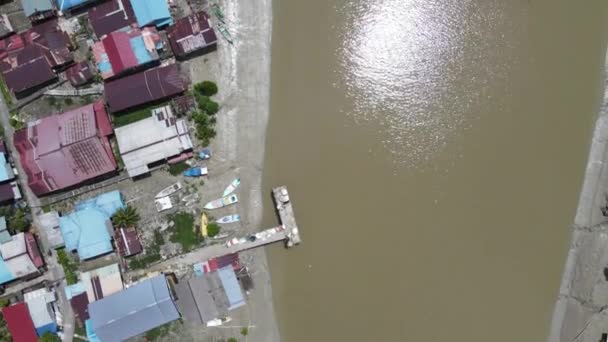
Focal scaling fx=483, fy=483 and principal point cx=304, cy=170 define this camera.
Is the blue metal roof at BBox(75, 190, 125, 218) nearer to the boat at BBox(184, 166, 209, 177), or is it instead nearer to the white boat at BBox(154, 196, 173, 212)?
the white boat at BBox(154, 196, 173, 212)

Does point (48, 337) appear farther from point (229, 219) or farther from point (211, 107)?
point (211, 107)

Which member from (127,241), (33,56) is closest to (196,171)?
(127,241)

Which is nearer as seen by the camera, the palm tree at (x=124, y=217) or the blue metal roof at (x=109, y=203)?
the palm tree at (x=124, y=217)

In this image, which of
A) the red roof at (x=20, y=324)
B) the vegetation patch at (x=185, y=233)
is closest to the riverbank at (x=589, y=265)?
the vegetation patch at (x=185, y=233)

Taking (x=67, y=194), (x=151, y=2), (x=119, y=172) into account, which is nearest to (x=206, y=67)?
(x=151, y=2)

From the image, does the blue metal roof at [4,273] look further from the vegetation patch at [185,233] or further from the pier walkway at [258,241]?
the vegetation patch at [185,233]

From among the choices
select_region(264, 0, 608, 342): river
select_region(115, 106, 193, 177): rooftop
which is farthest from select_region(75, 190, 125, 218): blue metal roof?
select_region(264, 0, 608, 342): river
